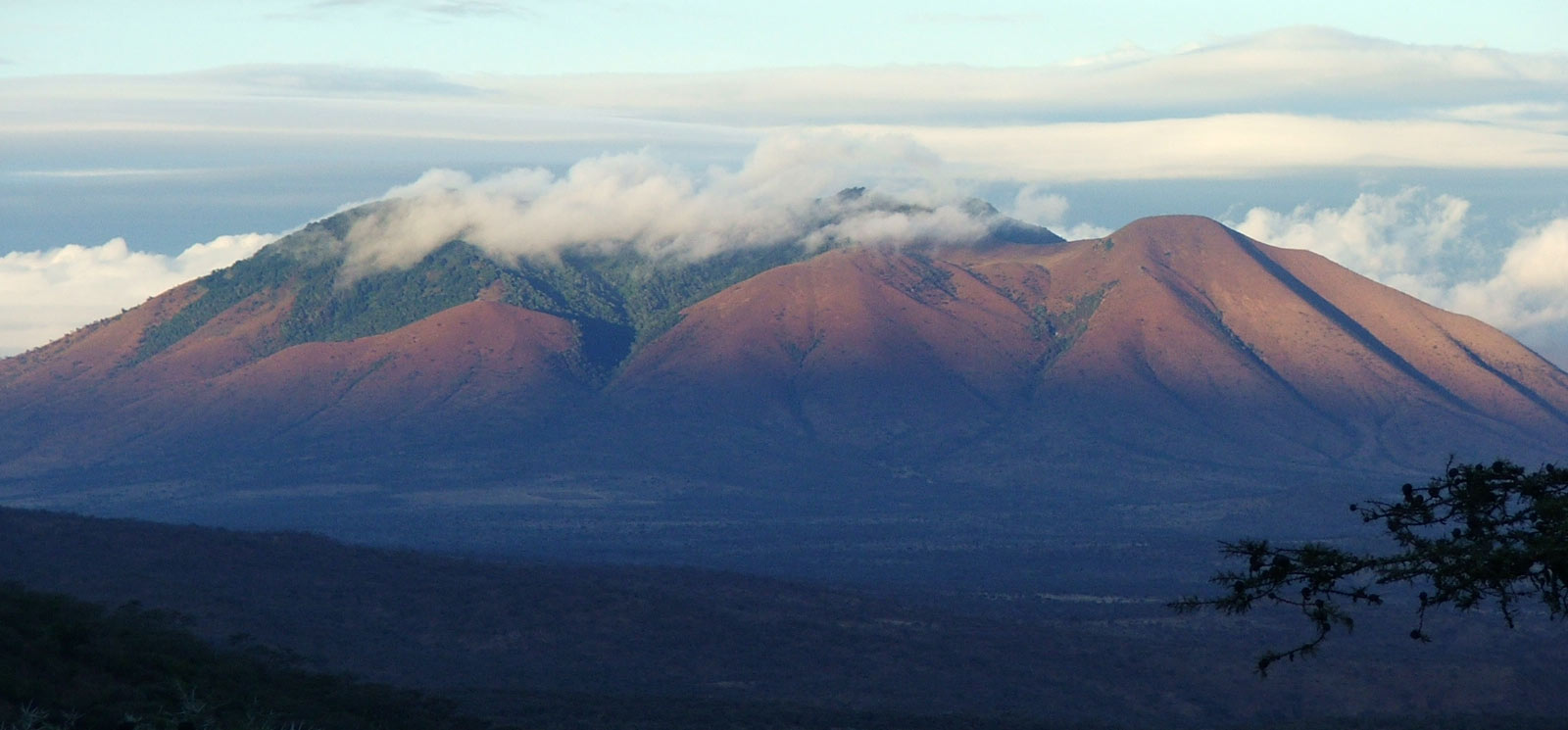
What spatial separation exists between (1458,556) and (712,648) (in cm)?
5834

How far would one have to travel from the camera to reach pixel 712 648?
248 feet

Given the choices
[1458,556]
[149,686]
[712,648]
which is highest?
[1458,556]

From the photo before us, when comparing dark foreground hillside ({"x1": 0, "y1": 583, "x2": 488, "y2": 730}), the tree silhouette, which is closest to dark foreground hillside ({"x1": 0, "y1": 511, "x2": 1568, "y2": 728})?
dark foreground hillside ({"x1": 0, "y1": 583, "x2": 488, "y2": 730})

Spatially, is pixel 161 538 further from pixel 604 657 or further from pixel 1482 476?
pixel 1482 476

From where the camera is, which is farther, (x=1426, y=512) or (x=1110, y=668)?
(x=1110, y=668)

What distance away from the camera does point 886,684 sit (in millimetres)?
70750

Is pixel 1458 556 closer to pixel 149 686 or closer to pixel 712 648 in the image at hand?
pixel 149 686

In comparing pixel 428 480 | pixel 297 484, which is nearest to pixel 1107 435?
pixel 428 480

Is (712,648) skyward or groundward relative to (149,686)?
groundward

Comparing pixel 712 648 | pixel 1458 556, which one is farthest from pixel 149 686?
pixel 712 648

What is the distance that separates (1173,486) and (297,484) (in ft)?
298

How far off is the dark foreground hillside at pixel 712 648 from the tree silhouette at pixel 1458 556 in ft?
125

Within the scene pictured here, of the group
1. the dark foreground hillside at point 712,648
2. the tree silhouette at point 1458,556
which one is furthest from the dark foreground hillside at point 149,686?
the tree silhouette at point 1458,556

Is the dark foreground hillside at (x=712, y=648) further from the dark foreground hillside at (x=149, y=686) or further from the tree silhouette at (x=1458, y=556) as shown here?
the tree silhouette at (x=1458, y=556)
